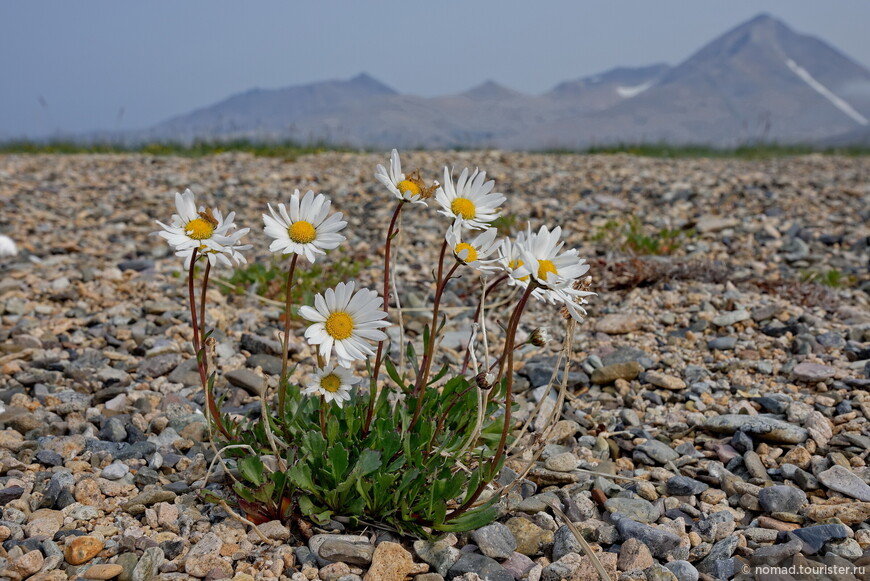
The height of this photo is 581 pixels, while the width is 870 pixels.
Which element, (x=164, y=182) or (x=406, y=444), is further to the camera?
(x=164, y=182)

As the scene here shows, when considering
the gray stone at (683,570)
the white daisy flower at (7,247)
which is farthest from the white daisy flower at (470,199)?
the white daisy flower at (7,247)

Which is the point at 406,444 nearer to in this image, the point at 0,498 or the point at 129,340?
the point at 0,498

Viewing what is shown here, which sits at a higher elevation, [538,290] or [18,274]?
[538,290]

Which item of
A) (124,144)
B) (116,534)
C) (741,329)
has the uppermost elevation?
(124,144)

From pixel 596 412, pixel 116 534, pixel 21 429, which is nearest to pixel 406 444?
pixel 116 534

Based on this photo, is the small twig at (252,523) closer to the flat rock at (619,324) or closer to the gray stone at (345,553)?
the gray stone at (345,553)

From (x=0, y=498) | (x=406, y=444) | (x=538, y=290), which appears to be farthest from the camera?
(x=0, y=498)

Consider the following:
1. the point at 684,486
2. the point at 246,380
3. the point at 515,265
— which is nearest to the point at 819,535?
the point at 684,486

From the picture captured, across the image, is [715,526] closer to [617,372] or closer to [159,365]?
[617,372]
